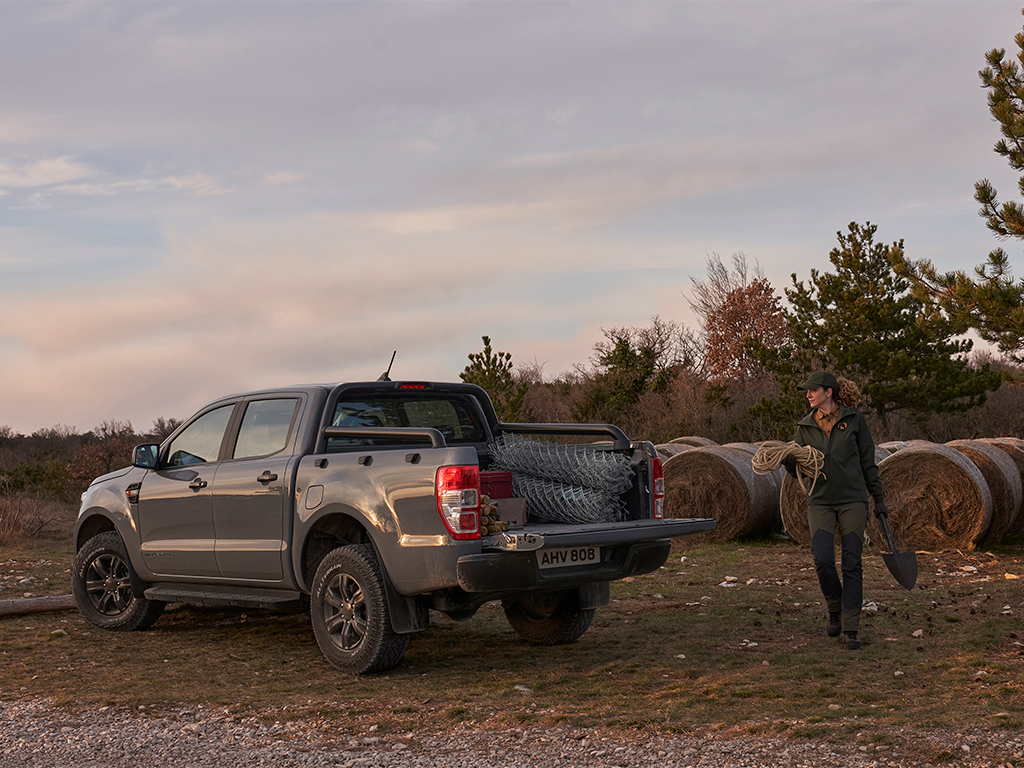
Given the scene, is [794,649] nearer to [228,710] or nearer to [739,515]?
[228,710]

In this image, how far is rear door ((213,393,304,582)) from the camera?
7.16 m

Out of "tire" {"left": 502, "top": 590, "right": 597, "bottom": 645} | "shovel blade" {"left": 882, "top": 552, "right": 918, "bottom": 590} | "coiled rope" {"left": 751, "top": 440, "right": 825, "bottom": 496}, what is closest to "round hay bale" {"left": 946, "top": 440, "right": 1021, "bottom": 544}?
"shovel blade" {"left": 882, "top": 552, "right": 918, "bottom": 590}

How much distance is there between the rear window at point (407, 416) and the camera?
7.37 m

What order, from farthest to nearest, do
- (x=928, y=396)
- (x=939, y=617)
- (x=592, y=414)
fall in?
1. (x=592, y=414)
2. (x=928, y=396)
3. (x=939, y=617)

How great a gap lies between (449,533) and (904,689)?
2.79 m

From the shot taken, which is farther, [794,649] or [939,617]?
[939,617]

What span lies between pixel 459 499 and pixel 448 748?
1.48 meters

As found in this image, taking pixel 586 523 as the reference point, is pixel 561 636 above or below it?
below

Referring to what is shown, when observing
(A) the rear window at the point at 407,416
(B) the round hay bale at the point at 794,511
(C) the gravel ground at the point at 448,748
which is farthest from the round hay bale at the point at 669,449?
(C) the gravel ground at the point at 448,748

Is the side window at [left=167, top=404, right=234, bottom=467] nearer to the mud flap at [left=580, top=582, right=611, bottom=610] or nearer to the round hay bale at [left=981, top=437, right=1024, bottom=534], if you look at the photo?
the mud flap at [left=580, top=582, right=611, bottom=610]

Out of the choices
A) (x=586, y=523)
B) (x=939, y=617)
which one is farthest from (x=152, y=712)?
(x=939, y=617)

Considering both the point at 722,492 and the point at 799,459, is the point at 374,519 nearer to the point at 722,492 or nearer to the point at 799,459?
the point at 799,459

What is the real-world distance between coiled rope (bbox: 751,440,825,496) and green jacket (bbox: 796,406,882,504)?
0.03m

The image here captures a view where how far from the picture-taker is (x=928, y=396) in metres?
28.9
